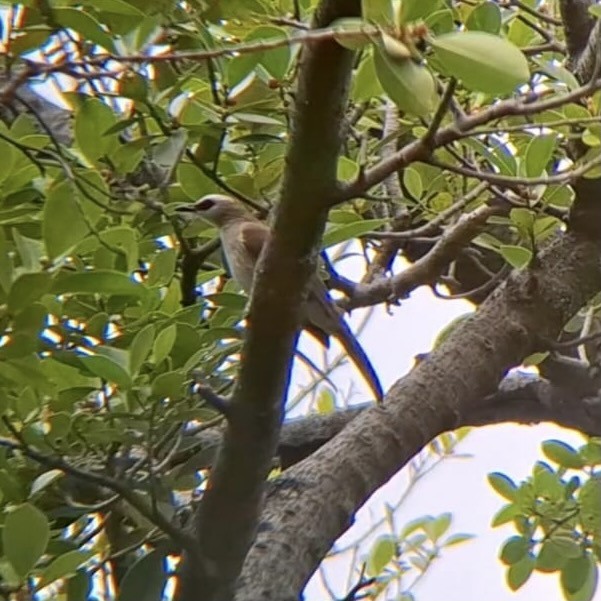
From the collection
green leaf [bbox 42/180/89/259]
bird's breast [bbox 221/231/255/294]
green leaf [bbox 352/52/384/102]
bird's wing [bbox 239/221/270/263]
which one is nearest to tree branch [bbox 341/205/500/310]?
bird's breast [bbox 221/231/255/294]

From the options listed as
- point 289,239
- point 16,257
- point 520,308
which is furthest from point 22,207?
point 520,308

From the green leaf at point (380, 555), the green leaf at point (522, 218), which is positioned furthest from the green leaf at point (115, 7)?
the green leaf at point (380, 555)

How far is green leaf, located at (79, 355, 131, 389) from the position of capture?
3.27 feet

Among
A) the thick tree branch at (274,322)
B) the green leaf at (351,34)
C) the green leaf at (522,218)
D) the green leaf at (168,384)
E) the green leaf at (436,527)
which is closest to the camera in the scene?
the green leaf at (351,34)

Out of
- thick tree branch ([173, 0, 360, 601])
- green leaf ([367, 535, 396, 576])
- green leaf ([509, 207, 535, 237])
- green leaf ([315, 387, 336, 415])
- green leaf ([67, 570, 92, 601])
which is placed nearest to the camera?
thick tree branch ([173, 0, 360, 601])

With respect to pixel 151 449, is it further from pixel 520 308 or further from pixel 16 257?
pixel 520 308

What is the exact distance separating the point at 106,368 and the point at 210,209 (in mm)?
441

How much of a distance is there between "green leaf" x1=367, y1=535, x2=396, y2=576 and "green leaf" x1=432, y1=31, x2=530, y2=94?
1027 mm

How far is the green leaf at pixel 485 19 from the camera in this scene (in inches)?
35.8

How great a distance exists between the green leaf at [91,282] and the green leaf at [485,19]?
35cm

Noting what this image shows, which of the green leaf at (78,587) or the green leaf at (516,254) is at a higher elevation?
the green leaf at (516,254)

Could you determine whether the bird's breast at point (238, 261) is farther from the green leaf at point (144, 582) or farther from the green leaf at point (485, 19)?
the green leaf at point (485, 19)

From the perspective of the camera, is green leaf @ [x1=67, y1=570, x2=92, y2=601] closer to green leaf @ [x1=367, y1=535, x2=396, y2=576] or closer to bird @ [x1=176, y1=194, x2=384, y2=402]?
bird @ [x1=176, y1=194, x2=384, y2=402]

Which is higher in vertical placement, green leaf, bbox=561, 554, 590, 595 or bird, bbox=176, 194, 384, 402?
bird, bbox=176, 194, 384, 402
